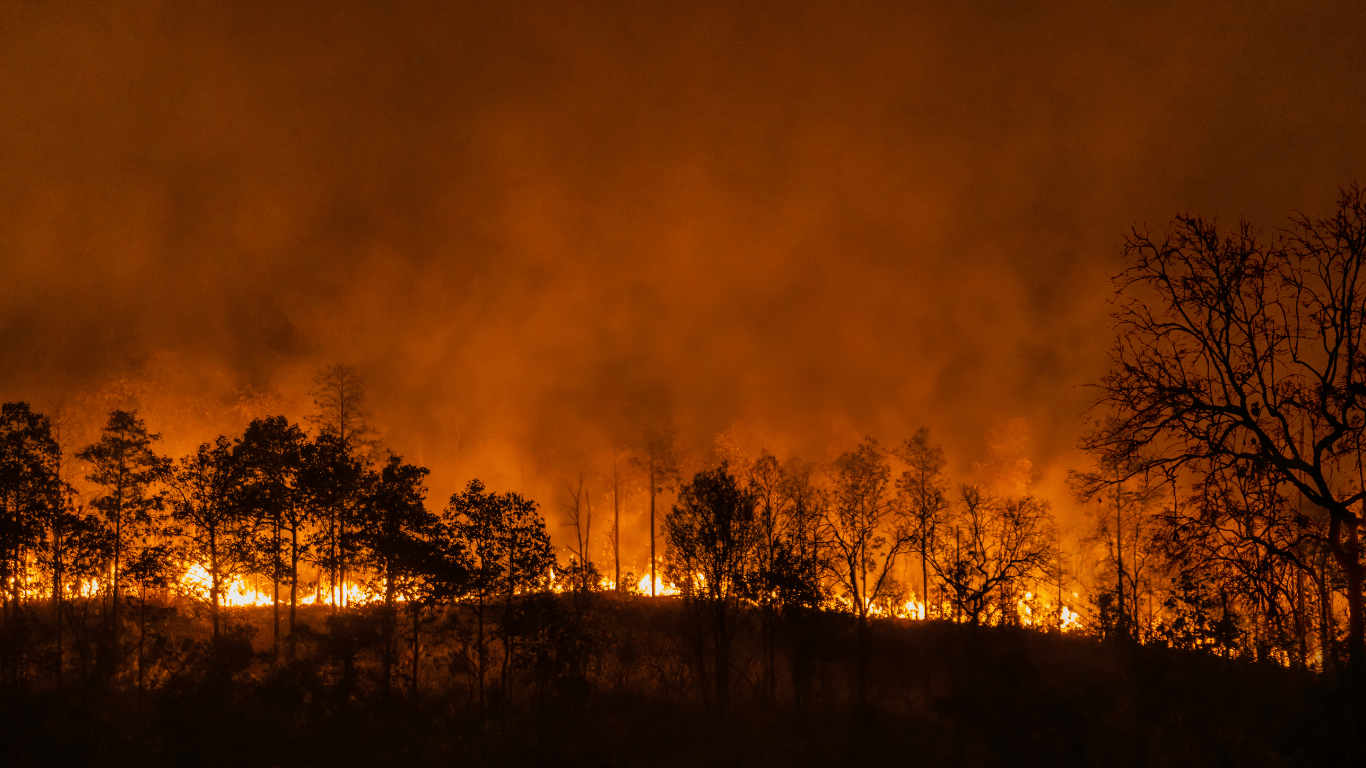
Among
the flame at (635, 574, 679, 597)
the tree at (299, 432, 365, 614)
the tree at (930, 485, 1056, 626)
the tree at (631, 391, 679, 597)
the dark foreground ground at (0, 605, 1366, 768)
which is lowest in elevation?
A: the dark foreground ground at (0, 605, 1366, 768)

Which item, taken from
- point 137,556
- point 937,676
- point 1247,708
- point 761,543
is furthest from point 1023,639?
point 137,556

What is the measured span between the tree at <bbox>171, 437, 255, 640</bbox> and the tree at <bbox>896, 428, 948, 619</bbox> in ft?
119

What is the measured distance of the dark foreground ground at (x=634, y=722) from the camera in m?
27.2

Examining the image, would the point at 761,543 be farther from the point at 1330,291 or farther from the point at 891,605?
the point at 1330,291

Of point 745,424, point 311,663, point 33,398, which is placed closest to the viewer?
point 311,663

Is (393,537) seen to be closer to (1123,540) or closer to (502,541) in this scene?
(502,541)

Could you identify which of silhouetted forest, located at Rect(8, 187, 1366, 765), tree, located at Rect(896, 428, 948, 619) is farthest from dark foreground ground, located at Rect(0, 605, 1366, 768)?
tree, located at Rect(896, 428, 948, 619)

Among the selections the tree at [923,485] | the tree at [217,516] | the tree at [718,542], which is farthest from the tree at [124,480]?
the tree at [923,485]

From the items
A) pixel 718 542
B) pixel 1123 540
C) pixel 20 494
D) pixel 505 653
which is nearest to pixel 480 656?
pixel 505 653

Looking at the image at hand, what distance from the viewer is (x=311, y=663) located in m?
36.0

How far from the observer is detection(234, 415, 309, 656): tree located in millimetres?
37938

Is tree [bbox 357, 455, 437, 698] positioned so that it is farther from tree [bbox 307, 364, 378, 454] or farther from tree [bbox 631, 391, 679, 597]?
tree [bbox 631, 391, 679, 597]

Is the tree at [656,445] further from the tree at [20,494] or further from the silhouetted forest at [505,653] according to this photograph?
the tree at [20,494]

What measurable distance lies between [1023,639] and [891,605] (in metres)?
8.55
